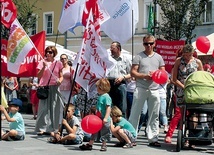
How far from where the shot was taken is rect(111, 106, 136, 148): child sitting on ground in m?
9.92

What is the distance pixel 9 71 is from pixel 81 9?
2.09 metres

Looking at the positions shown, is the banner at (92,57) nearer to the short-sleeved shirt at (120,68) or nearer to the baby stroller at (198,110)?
the short-sleeved shirt at (120,68)

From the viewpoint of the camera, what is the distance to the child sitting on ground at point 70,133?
10297 millimetres

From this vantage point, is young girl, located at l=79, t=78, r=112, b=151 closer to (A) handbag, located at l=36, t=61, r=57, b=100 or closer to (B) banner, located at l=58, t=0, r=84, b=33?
(A) handbag, located at l=36, t=61, r=57, b=100

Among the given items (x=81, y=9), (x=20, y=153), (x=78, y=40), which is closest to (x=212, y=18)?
(x=78, y=40)

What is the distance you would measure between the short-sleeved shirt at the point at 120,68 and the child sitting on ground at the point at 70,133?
1217 millimetres

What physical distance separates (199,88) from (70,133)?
7.70ft

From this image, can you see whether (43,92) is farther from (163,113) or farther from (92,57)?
(163,113)

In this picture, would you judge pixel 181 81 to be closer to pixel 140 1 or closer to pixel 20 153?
pixel 20 153

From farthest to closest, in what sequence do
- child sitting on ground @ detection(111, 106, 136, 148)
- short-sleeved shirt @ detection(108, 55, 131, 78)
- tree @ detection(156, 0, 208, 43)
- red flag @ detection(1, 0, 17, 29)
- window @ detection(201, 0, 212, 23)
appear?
window @ detection(201, 0, 212, 23)
tree @ detection(156, 0, 208, 43)
short-sleeved shirt @ detection(108, 55, 131, 78)
red flag @ detection(1, 0, 17, 29)
child sitting on ground @ detection(111, 106, 136, 148)

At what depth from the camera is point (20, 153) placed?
29.6ft

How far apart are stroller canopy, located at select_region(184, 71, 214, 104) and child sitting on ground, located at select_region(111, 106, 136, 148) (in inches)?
44.2

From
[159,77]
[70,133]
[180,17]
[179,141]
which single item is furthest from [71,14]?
[180,17]

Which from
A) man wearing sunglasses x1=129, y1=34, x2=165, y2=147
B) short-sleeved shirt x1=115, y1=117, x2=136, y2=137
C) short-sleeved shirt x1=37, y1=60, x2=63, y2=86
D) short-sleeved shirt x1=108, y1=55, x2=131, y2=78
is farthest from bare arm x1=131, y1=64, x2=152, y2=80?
short-sleeved shirt x1=37, y1=60, x2=63, y2=86
